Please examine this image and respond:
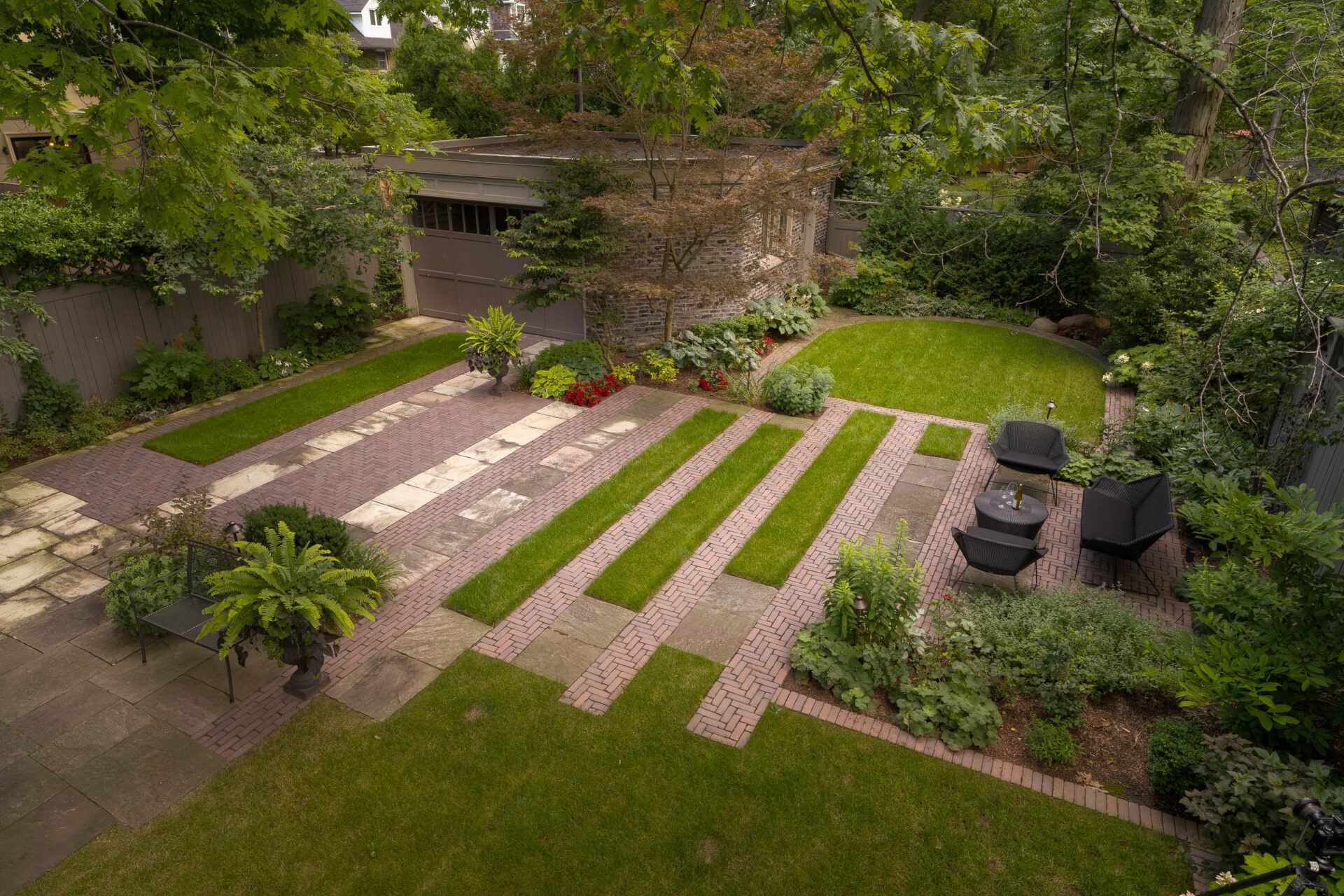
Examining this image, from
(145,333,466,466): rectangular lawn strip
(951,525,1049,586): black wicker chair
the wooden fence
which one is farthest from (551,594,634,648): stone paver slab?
the wooden fence

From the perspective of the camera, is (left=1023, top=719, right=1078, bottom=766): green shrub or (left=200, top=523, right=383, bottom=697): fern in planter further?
(left=1023, top=719, right=1078, bottom=766): green shrub

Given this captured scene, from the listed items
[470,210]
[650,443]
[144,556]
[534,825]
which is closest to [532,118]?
[470,210]

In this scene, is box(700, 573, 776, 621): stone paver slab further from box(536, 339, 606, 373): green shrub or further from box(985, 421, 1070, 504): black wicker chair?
box(536, 339, 606, 373): green shrub

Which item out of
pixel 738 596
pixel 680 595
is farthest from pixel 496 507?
pixel 738 596

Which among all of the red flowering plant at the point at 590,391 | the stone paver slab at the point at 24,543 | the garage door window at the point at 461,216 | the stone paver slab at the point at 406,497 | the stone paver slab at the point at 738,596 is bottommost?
the stone paver slab at the point at 738,596

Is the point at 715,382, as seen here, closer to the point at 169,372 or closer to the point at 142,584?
the point at 169,372

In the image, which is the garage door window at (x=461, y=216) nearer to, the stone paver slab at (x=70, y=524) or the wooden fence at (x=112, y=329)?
the wooden fence at (x=112, y=329)

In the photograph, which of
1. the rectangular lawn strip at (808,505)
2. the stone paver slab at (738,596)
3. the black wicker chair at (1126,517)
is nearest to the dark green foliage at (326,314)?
the rectangular lawn strip at (808,505)
